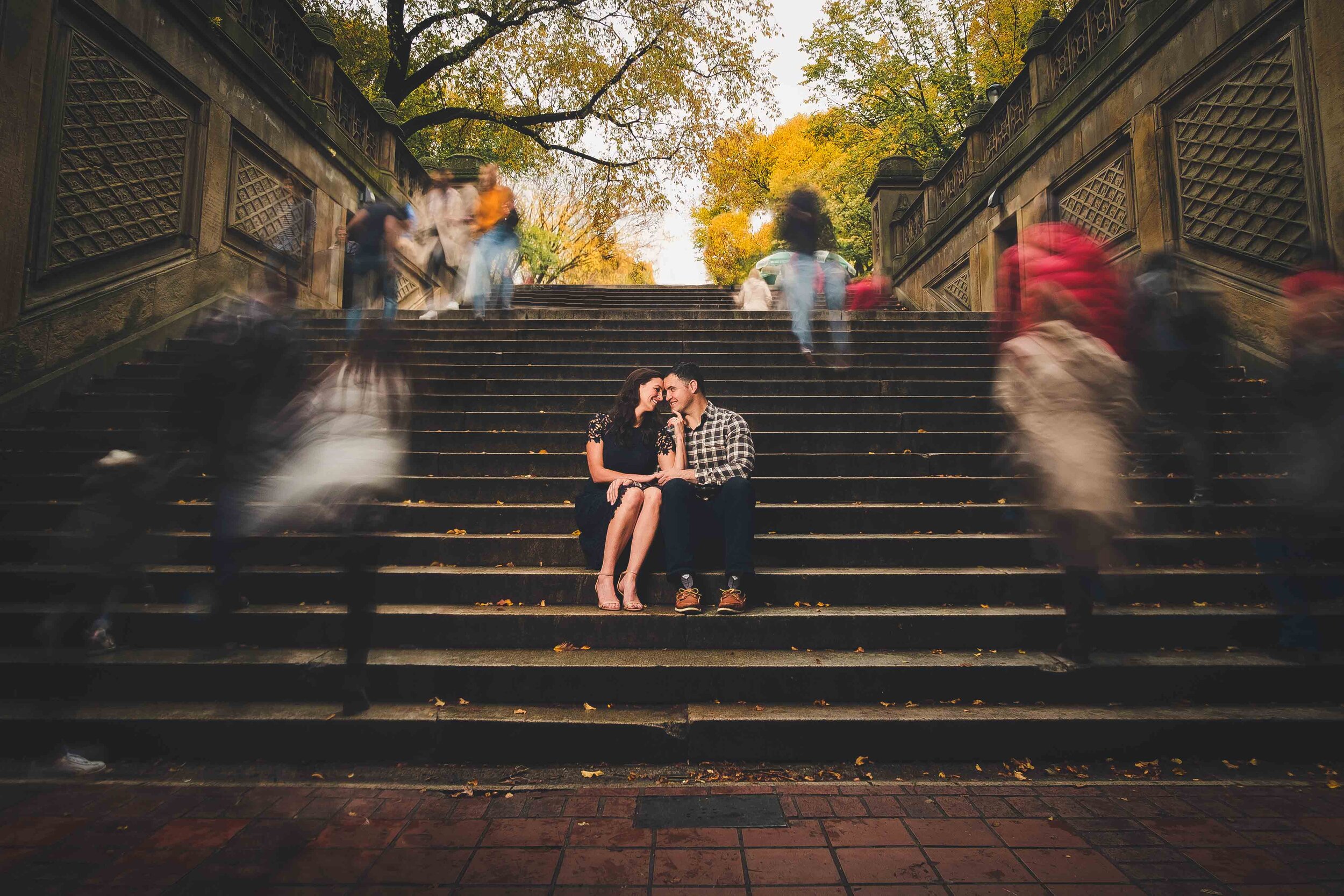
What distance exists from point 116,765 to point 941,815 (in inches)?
135

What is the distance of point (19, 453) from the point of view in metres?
4.77

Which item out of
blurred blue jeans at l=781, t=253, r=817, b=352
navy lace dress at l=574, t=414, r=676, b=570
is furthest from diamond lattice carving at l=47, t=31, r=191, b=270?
blurred blue jeans at l=781, t=253, r=817, b=352

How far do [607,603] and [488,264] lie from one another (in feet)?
22.4

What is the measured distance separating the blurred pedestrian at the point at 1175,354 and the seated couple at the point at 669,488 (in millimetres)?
3027

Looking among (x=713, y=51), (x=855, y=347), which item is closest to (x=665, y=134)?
(x=713, y=51)

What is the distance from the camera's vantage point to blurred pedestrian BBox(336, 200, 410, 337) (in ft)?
24.8

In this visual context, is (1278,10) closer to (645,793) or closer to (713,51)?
(645,793)

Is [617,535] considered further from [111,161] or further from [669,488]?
[111,161]

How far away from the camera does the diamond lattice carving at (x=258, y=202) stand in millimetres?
8359

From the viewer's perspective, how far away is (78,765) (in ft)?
8.89

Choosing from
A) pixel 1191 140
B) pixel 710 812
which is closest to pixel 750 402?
pixel 710 812

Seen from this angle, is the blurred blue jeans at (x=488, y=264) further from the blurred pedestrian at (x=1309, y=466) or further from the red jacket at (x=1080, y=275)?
the blurred pedestrian at (x=1309, y=466)

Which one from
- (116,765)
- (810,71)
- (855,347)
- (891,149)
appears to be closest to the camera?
(116,765)

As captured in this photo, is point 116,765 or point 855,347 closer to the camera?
point 116,765
